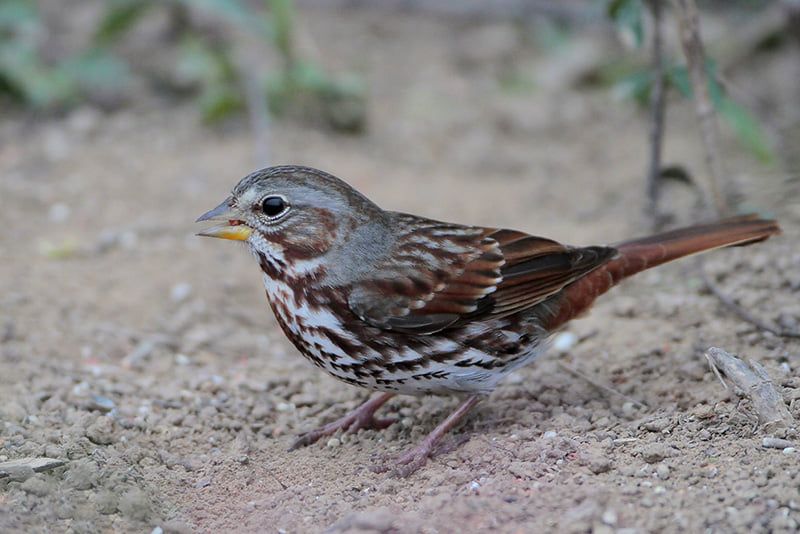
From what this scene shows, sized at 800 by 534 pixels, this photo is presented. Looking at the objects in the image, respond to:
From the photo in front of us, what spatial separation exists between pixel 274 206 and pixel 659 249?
6.21ft

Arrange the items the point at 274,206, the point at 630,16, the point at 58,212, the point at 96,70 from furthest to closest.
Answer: the point at 96,70
the point at 58,212
the point at 630,16
the point at 274,206

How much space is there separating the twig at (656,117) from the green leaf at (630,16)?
0.90ft

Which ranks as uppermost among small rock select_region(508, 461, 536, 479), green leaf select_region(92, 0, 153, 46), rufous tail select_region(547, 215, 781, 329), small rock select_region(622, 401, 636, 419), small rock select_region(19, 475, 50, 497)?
green leaf select_region(92, 0, 153, 46)

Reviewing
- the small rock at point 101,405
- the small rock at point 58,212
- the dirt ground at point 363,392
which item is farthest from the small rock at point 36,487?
the small rock at point 58,212

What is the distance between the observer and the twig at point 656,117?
19.9 feet

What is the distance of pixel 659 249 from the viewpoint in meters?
4.91

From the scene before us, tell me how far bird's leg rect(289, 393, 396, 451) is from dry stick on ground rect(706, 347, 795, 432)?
1527mm

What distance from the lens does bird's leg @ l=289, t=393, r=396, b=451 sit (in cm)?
471

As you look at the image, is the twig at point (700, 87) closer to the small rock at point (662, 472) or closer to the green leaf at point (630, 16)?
the green leaf at point (630, 16)

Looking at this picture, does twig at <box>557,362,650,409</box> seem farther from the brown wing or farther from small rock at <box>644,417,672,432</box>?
the brown wing

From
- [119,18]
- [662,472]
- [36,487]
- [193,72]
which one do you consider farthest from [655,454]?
[119,18]

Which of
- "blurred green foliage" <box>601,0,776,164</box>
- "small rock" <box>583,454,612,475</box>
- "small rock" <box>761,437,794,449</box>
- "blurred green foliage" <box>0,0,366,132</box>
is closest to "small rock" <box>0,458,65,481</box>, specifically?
"small rock" <box>583,454,612,475</box>

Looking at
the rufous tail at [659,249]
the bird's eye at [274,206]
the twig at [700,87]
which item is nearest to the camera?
the bird's eye at [274,206]

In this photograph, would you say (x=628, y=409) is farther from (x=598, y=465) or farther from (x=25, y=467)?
(x=25, y=467)
